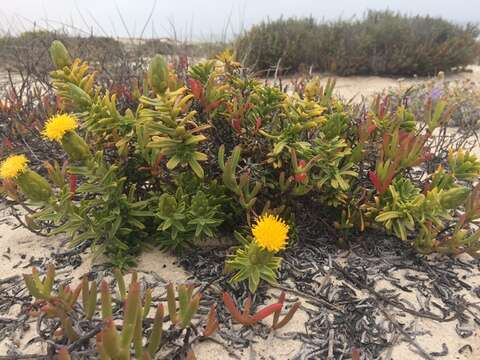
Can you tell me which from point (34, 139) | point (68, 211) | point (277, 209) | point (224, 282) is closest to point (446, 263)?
point (277, 209)

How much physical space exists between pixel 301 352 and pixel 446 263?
83 cm

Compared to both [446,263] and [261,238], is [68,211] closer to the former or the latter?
[261,238]

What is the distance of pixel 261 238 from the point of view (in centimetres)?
133

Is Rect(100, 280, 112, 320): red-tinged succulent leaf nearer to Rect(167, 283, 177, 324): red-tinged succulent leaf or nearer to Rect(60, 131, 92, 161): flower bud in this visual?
Rect(167, 283, 177, 324): red-tinged succulent leaf

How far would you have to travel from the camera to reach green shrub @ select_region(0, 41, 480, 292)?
5.07ft

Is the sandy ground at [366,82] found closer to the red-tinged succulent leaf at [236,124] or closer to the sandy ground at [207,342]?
the red-tinged succulent leaf at [236,124]

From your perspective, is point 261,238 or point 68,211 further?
point 68,211

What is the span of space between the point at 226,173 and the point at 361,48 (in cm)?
655

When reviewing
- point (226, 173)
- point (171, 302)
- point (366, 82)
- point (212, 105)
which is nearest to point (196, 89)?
point (212, 105)

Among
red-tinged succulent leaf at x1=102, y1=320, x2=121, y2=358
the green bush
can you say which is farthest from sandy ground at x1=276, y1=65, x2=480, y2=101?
red-tinged succulent leaf at x1=102, y1=320, x2=121, y2=358

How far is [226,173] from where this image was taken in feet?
5.16

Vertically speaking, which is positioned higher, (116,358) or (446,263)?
(116,358)

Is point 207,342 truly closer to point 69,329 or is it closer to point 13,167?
point 69,329

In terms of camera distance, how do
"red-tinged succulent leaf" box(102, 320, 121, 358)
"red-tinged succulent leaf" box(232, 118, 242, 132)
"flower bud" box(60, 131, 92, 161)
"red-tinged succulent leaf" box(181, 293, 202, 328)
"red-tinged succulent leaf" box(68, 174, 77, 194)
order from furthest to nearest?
1. "red-tinged succulent leaf" box(232, 118, 242, 132)
2. "red-tinged succulent leaf" box(68, 174, 77, 194)
3. "flower bud" box(60, 131, 92, 161)
4. "red-tinged succulent leaf" box(181, 293, 202, 328)
5. "red-tinged succulent leaf" box(102, 320, 121, 358)
